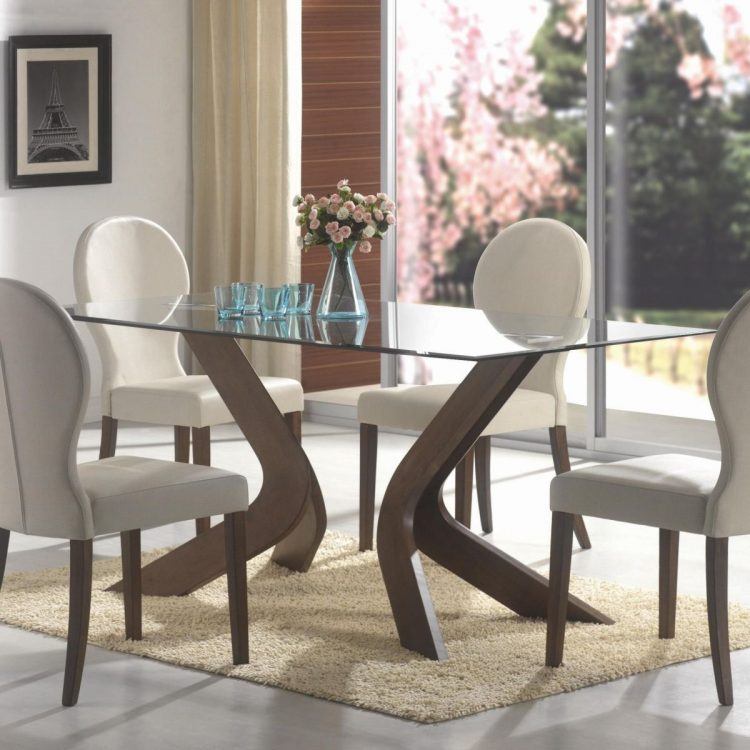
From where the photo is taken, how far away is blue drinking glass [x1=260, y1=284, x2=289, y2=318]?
4.24m

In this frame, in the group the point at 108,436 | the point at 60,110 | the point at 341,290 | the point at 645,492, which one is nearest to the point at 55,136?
the point at 60,110

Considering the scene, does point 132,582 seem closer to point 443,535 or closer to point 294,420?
point 443,535

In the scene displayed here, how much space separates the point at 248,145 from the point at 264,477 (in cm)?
328

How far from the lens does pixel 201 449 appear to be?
189 inches

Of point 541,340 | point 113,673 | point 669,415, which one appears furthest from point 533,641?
point 669,415

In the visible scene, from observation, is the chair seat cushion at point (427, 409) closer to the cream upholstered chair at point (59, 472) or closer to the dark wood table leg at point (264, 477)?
the dark wood table leg at point (264, 477)

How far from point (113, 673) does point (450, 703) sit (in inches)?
31.4

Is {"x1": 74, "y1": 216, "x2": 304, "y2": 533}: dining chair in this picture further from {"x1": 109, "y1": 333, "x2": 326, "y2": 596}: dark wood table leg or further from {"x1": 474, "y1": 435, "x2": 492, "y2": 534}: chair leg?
{"x1": 474, "y1": 435, "x2": 492, "y2": 534}: chair leg

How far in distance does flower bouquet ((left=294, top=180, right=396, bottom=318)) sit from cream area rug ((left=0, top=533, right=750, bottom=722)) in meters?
0.77

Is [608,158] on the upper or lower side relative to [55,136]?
lower

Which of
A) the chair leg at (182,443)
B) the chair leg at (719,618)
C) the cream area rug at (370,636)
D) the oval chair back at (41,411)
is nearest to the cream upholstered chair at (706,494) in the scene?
the chair leg at (719,618)

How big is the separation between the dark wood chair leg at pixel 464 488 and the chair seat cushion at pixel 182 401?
0.52 m

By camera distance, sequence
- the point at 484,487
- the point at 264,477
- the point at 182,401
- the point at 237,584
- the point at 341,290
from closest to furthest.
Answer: the point at 237,584
the point at 264,477
the point at 341,290
the point at 182,401
the point at 484,487

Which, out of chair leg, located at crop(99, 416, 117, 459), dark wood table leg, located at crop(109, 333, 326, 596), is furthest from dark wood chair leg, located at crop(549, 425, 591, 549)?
chair leg, located at crop(99, 416, 117, 459)
